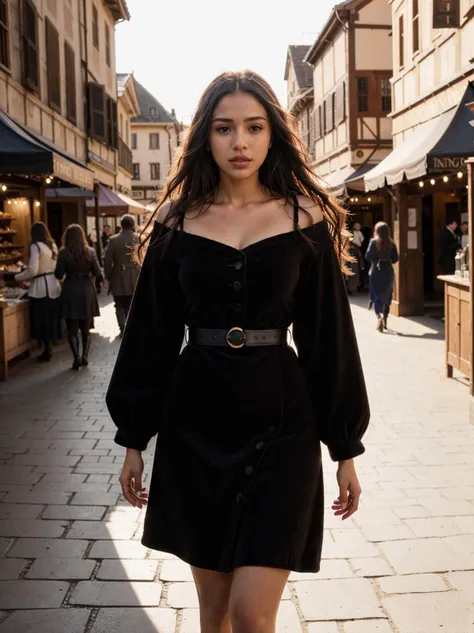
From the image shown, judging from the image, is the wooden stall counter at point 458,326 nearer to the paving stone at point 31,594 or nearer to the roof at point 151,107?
the paving stone at point 31,594

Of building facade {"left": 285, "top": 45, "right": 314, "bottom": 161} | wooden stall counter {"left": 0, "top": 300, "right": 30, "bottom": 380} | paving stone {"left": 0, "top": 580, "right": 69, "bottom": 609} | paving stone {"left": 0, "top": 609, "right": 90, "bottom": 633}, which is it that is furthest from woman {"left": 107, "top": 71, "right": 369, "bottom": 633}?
building facade {"left": 285, "top": 45, "right": 314, "bottom": 161}

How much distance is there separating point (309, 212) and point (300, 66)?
41756 mm

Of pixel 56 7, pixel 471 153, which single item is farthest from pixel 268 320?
pixel 56 7

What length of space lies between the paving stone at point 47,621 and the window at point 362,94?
24.6 m

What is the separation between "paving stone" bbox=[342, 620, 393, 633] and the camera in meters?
3.34

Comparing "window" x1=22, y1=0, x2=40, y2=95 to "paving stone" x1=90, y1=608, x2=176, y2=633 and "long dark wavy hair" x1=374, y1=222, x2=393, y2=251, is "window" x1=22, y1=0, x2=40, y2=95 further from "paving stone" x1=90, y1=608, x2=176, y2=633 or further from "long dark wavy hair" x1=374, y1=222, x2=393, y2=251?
"paving stone" x1=90, y1=608, x2=176, y2=633

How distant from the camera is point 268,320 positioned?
247cm

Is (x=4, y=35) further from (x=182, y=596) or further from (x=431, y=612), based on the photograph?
(x=431, y=612)

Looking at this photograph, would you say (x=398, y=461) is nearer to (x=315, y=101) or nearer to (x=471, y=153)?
(x=471, y=153)

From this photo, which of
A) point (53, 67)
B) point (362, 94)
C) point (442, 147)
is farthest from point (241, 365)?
point (362, 94)

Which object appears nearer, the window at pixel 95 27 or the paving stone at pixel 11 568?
the paving stone at pixel 11 568

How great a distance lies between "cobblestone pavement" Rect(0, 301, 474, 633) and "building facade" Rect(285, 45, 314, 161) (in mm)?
29996

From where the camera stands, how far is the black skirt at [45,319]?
1110cm

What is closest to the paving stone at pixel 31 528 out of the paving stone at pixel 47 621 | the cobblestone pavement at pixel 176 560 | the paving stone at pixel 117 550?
the cobblestone pavement at pixel 176 560
